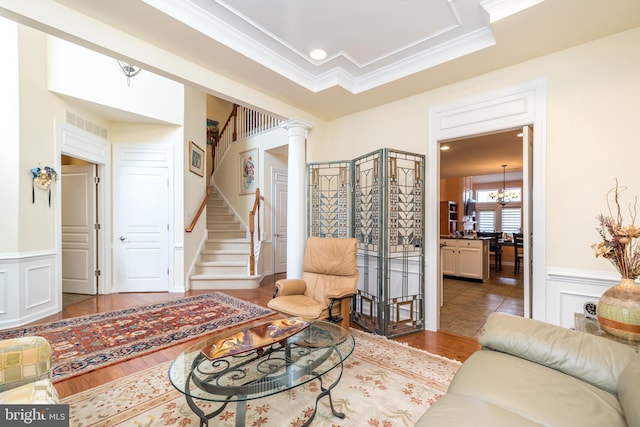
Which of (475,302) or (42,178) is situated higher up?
(42,178)

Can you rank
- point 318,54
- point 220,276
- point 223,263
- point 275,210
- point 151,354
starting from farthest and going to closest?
point 275,210 < point 223,263 < point 220,276 < point 318,54 < point 151,354

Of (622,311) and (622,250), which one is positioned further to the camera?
(622,250)

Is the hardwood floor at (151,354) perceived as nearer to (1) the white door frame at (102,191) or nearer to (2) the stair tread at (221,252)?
(1) the white door frame at (102,191)

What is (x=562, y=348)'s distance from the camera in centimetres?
150

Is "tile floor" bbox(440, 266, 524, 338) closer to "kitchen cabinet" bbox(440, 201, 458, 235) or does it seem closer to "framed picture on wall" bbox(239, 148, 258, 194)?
"kitchen cabinet" bbox(440, 201, 458, 235)

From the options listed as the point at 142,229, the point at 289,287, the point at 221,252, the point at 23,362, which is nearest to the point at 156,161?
the point at 142,229

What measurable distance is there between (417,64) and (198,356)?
10.3 feet

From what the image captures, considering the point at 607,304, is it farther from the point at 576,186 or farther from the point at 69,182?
the point at 69,182

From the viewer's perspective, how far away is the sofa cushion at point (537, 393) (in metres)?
1.13

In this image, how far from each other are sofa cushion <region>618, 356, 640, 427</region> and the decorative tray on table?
1.60m

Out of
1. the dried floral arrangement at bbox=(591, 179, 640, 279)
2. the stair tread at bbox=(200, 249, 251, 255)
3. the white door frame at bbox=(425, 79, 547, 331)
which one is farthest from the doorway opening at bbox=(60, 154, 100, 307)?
the dried floral arrangement at bbox=(591, 179, 640, 279)

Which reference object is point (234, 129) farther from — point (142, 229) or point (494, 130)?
point (494, 130)

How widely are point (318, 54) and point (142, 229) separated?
408cm

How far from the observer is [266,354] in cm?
190
